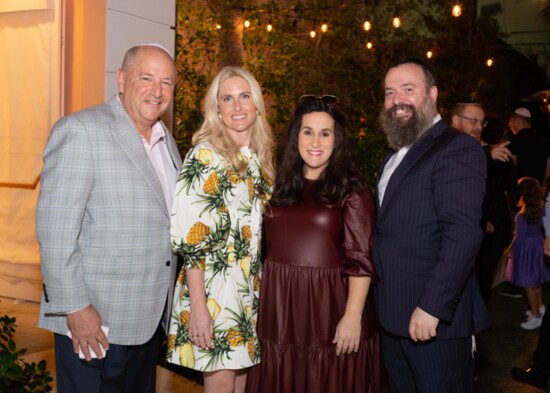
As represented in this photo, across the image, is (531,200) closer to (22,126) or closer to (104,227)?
(104,227)

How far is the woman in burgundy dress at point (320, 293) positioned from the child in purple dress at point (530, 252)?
385cm

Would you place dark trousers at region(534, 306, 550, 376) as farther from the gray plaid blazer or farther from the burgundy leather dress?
the gray plaid blazer

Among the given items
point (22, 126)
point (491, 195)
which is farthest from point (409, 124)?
point (22, 126)

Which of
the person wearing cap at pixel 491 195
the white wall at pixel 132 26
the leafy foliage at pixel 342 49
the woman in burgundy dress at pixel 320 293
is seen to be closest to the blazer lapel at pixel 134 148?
the woman in burgundy dress at pixel 320 293

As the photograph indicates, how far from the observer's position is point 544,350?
4.14 meters

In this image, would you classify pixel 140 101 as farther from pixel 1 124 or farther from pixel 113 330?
pixel 1 124

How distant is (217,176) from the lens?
2.45 meters

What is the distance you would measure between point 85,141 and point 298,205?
1051 mm

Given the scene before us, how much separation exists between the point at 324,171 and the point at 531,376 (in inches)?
110

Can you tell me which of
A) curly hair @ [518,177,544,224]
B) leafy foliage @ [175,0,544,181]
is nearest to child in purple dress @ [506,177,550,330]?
curly hair @ [518,177,544,224]

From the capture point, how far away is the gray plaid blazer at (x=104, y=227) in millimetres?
2174

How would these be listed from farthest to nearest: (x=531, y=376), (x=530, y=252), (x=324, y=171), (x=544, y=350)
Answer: (x=530, y=252) < (x=531, y=376) < (x=544, y=350) < (x=324, y=171)

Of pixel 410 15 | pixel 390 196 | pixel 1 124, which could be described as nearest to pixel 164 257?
pixel 390 196

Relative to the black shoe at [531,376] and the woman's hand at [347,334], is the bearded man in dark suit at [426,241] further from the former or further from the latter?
the black shoe at [531,376]
